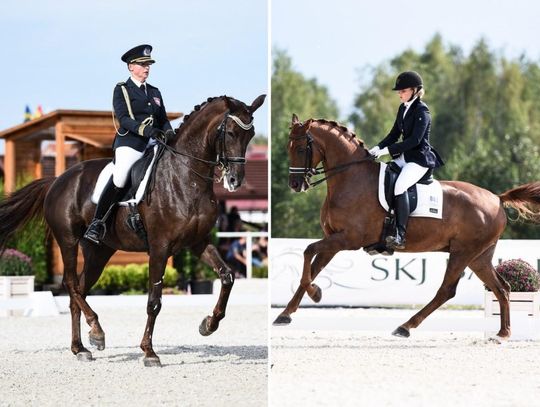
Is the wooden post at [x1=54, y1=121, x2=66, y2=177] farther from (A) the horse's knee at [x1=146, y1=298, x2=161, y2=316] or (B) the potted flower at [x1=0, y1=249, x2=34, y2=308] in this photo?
(A) the horse's knee at [x1=146, y1=298, x2=161, y2=316]

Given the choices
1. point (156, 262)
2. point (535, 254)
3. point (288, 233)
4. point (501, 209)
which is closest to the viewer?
point (156, 262)

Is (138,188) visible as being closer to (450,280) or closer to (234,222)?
(450,280)

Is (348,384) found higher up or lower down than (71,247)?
lower down

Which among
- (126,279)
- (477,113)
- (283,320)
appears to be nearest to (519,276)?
(283,320)

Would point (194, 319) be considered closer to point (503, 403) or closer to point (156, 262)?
point (156, 262)

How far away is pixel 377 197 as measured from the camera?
904 centimetres

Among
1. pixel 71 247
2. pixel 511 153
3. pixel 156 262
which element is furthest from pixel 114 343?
pixel 511 153

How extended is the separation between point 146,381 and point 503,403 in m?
2.51

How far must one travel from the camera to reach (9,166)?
17.6 meters

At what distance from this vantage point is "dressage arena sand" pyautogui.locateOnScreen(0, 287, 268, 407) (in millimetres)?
6348

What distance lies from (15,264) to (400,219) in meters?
7.17

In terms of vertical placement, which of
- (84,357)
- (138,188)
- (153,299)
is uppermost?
(138,188)

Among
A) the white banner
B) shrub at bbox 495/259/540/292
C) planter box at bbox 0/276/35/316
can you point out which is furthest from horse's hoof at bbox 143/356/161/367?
planter box at bbox 0/276/35/316

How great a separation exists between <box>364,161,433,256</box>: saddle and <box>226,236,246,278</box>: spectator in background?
1179 centimetres
